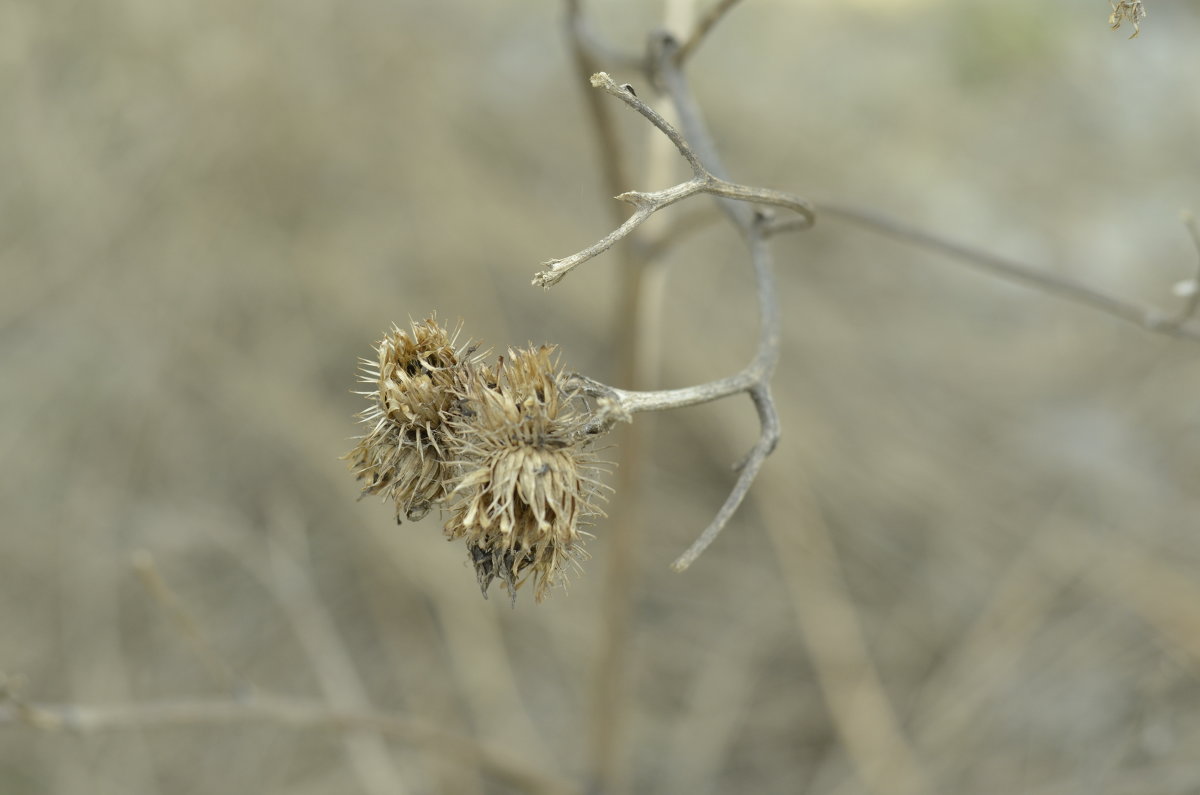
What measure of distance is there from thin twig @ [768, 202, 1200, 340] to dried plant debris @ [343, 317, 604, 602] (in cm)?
62

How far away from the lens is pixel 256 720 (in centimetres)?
139

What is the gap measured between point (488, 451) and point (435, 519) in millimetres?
2076

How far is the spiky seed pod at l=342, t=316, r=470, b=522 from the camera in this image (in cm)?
72

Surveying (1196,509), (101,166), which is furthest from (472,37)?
(1196,509)

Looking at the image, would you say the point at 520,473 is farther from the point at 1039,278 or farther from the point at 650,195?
the point at 1039,278

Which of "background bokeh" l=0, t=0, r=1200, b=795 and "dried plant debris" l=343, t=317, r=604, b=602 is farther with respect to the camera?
"background bokeh" l=0, t=0, r=1200, b=795

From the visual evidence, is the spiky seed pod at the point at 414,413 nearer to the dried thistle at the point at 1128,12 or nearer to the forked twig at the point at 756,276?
the forked twig at the point at 756,276

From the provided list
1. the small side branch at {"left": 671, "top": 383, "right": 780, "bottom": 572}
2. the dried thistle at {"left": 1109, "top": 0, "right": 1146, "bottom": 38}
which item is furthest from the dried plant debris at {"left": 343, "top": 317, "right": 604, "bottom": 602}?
the dried thistle at {"left": 1109, "top": 0, "right": 1146, "bottom": 38}

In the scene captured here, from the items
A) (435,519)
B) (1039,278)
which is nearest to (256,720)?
(1039,278)

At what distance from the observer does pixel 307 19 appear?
126 inches

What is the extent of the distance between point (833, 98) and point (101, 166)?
9.18 feet

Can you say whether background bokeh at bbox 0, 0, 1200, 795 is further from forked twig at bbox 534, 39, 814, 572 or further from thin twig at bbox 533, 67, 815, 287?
thin twig at bbox 533, 67, 815, 287

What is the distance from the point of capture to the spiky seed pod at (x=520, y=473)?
679 millimetres

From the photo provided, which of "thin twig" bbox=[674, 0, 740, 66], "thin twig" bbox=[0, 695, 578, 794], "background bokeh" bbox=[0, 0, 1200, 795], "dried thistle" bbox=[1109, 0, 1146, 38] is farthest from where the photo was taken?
"background bokeh" bbox=[0, 0, 1200, 795]
